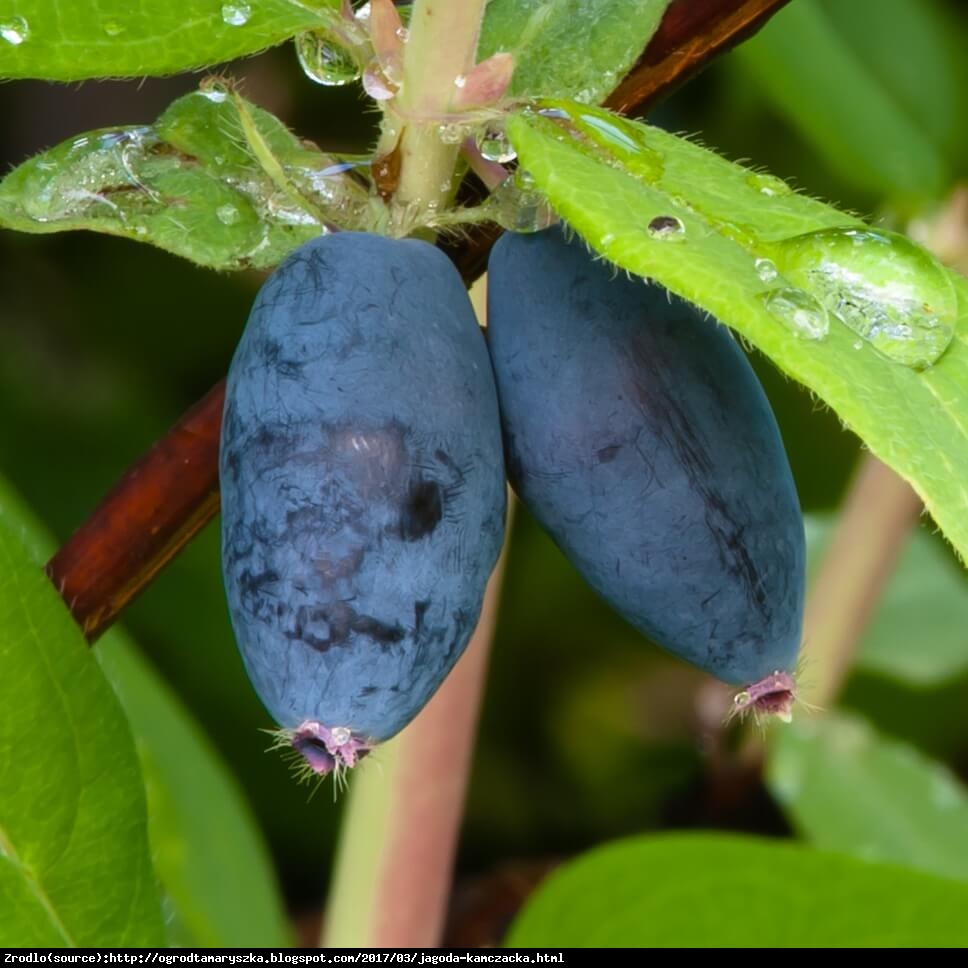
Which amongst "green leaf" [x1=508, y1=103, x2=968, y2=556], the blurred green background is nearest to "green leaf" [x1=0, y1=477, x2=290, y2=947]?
the blurred green background

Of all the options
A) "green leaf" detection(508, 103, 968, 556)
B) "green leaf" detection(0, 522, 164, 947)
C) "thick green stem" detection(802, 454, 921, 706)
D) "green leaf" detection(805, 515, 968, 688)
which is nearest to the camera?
"green leaf" detection(508, 103, 968, 556)

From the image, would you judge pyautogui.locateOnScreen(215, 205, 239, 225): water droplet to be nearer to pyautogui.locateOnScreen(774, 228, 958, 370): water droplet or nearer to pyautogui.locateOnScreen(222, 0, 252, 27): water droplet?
pyautogui.locateOnScreen(222, 0, 252, 27): water droplet

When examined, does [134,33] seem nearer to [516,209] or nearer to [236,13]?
[236,13]

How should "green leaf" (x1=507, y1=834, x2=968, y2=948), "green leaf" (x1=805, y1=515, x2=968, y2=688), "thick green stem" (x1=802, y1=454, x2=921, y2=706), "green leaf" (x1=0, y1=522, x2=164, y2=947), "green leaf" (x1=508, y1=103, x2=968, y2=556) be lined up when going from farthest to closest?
"green leaf" (x1=805, y1=515, x2=968, y2=688)
"thick green stem" (x1=802, y1=454, x2=921, y2=706)
"green leaf" (x1=507, y1=834, x2=968, y2=948)
"green leaf" (x1=0, y1=522, x2=164, y2=947)
"green leaf" (x1=508, y1=103, x2=968, y2=556)

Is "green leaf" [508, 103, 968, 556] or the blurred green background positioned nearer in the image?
"green leaf" [508, 103, 968, 556]

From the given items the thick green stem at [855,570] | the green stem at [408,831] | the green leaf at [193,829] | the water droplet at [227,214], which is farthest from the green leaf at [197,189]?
the thick green stem at [855,570]

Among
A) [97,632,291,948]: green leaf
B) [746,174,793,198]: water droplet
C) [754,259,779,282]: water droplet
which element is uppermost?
[746,174,793,198]: water droplet

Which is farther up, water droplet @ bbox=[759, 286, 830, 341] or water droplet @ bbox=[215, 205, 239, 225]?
water droplet @ bbox=[215, 205, 239, 225]

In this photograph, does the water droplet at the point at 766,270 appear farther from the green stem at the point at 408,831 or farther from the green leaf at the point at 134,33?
the green stem at the point at 408,831

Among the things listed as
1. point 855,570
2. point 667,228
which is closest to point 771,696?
point 667,228
